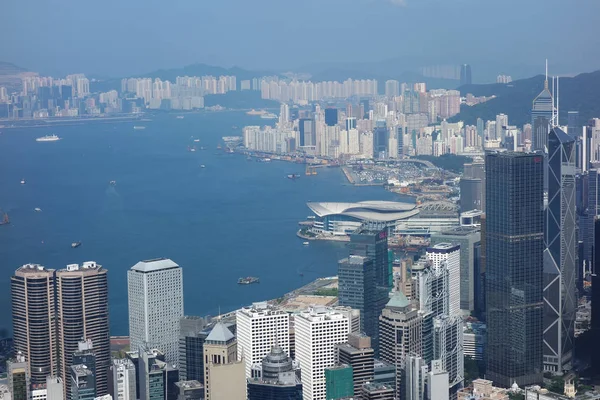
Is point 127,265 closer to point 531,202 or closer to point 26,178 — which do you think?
point 26,178

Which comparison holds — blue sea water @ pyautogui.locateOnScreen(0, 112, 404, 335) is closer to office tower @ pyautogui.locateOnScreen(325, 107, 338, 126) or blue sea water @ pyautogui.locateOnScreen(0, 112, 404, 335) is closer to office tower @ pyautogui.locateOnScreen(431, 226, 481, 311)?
office tower @ pyautogui.locateOnScreen(431, 226, 481, 311)

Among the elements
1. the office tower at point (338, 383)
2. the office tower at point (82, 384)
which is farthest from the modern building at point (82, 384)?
the office tower at point (338, 383)

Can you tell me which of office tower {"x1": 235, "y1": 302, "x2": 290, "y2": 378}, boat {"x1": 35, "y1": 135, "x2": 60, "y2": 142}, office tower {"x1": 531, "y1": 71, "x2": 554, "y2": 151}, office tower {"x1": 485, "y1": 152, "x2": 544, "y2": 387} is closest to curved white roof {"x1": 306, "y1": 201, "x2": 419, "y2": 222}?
office tower {"x1": 531, "y1": 71, "x2": 554, "y2": 151}

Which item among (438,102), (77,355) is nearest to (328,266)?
(77,355)

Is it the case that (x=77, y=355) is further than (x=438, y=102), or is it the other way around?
(x=438, y=102)

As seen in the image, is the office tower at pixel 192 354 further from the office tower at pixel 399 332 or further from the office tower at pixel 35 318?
the office tower at pixel 399 332

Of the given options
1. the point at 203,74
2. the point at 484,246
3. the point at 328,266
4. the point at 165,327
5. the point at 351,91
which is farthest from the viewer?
the point at 351,91
